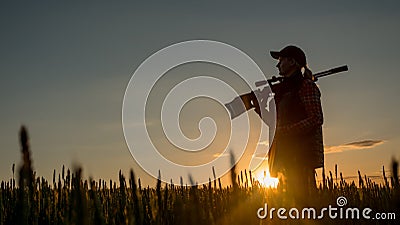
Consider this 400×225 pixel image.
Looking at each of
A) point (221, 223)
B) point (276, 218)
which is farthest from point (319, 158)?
point (221, 223)

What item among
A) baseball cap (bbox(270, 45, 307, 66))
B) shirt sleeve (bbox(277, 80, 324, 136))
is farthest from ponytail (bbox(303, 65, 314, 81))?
shirt sleeve (bbox(277, 80, 324, 136))

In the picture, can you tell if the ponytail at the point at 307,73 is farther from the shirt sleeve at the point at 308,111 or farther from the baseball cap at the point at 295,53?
the shirt sleeve at the point at 308,111

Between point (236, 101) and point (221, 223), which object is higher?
point (236, 101)

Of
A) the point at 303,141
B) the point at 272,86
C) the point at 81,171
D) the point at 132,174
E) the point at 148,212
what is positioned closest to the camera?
the point at 81,171

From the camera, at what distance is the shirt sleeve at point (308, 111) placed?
5.70 m

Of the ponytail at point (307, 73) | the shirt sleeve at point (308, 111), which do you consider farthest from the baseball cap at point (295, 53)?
the shirt sleeve at point (308, 111)

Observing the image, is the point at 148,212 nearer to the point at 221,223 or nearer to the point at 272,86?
the point at 221,223

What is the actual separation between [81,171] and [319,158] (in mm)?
4467

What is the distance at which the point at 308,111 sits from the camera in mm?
5727

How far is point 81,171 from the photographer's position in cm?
178

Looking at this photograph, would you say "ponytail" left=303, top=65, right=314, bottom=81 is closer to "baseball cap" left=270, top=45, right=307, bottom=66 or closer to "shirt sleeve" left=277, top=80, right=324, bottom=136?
"baseball cap" left=270, top=45, right=307, bottom=66

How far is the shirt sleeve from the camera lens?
5699mm

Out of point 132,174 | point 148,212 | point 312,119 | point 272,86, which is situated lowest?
point 148,212

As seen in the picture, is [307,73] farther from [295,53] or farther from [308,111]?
[308,111]
